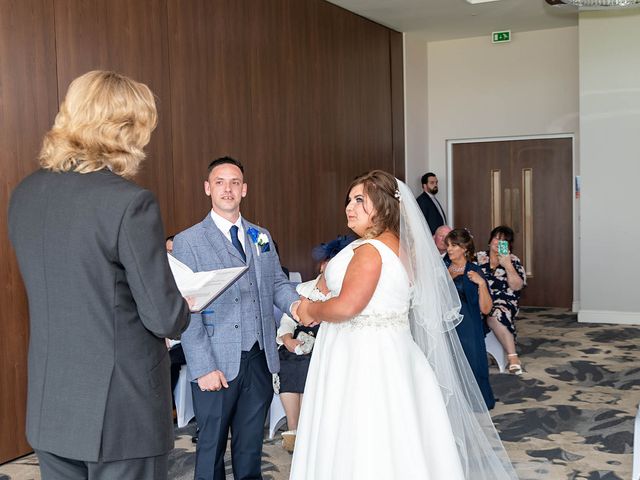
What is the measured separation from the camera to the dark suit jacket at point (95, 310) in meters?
2.03

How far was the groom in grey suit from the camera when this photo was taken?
11.0 ft

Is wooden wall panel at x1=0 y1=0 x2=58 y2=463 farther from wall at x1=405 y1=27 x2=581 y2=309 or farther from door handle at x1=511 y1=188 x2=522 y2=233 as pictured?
door handle at x1=511 y1=188 x2=522 y2=233

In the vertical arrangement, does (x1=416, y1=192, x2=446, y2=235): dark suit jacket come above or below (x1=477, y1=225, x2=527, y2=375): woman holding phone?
above

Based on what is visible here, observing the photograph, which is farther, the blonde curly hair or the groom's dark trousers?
the groom's dark trousers

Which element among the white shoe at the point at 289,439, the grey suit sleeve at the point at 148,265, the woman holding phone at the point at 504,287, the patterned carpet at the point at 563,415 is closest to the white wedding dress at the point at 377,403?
the patterned carpet at the point at 563,415

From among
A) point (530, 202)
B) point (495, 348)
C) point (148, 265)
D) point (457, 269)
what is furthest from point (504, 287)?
point (148, 265)

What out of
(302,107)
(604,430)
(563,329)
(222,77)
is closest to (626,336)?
(563,329)

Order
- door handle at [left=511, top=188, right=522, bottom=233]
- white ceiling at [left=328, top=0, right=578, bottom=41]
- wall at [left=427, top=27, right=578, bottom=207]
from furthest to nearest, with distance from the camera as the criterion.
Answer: door handle at [left=511, top=188, right=522, bottom=233] → wall at [left=427, top=27, right=578, bottom=207] → white ceiling at [left=328, top=0, right=578, bottom=41]

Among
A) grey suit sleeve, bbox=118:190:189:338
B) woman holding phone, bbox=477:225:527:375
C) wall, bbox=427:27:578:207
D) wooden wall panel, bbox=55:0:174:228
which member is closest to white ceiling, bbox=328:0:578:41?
wall, bbox=427:27:578:207

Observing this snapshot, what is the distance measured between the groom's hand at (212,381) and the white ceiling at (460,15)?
6005 mm

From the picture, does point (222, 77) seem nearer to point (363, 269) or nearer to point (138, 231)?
point (363, 269)

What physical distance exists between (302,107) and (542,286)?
456 cm

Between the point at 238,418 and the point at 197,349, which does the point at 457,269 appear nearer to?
the point at 238,418

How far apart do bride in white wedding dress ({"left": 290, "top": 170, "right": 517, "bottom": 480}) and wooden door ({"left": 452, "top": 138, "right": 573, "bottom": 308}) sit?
741cm
